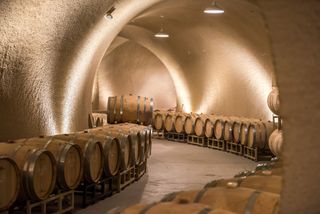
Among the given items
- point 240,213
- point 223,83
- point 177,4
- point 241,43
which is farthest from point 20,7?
point 223,83

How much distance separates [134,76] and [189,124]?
24.4 ft

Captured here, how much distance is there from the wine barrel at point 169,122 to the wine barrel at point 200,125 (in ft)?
3.80

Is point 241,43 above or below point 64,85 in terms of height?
above

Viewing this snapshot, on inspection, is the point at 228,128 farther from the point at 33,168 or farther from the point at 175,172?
the point at 33,168

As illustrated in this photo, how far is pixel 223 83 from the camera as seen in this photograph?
1413 centimetres

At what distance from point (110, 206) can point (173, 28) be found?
954 cm

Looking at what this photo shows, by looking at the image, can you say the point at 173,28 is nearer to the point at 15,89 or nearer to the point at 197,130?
the point at 197,130

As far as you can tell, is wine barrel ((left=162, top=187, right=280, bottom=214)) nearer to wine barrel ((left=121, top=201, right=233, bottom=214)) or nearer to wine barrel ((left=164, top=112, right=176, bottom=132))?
wine barrel ((left=121, top=201, right=233, bottom=214))

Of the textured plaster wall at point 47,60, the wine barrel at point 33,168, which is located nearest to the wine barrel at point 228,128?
the textured plaster wall at point 47,60

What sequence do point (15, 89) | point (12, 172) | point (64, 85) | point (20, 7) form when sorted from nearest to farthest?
point (12, 172) < point (20, 7) < point (15, 89) < point (64, 85)

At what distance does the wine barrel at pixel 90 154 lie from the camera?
5.64m

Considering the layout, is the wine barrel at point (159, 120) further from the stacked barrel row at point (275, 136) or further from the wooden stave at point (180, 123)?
the stacked barrel row at point (275, 136)

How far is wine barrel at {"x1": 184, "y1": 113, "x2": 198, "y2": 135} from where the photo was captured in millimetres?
13439

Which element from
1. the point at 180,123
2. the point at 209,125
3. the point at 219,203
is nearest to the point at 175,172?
the point at 209,125
